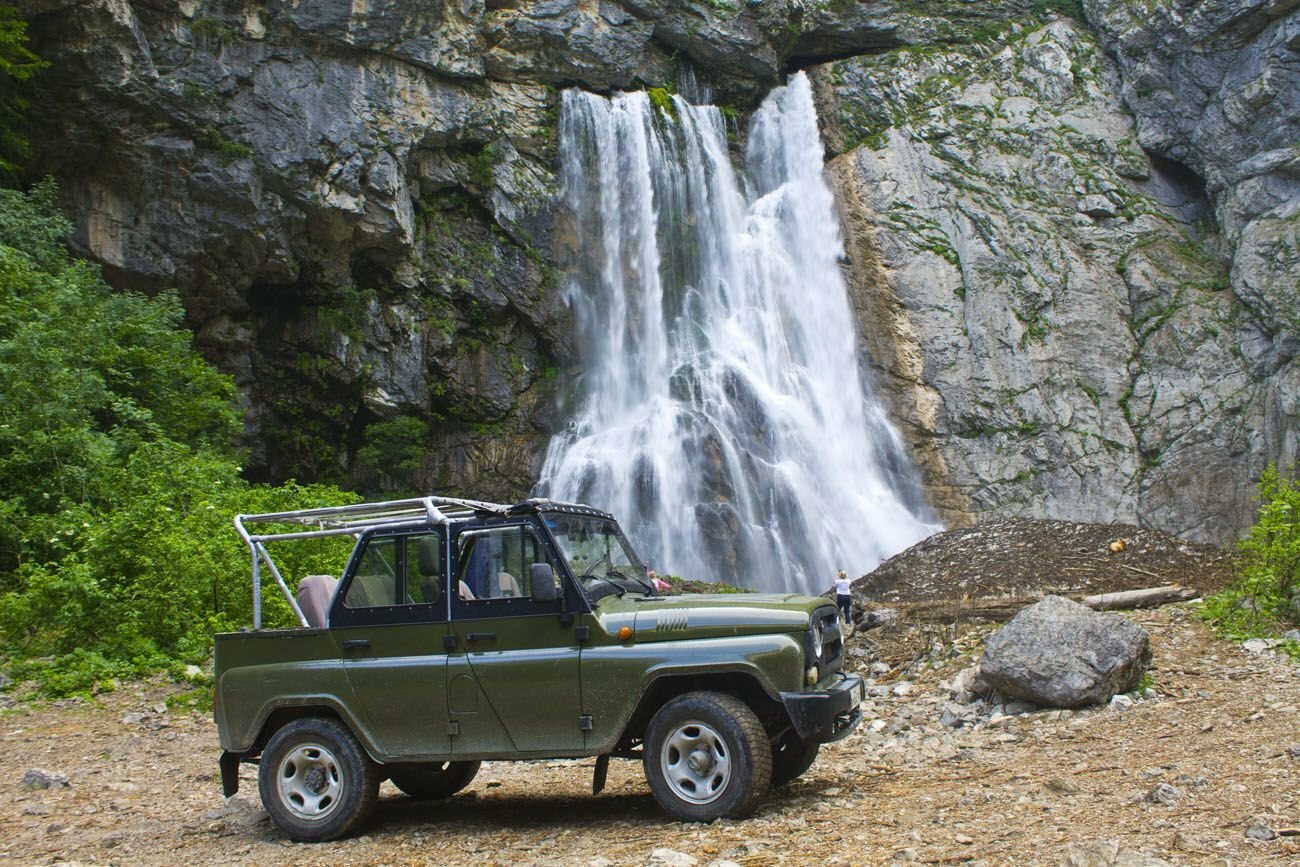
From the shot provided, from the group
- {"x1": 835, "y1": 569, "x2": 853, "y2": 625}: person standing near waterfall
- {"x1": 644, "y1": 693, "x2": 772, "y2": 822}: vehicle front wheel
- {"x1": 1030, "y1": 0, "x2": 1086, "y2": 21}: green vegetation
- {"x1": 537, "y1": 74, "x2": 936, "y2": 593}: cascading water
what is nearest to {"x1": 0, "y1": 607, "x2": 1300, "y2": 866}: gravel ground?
{"x1": 644, "y1": 693, "x2": 772, "y2": 822}: vehicle front wheel

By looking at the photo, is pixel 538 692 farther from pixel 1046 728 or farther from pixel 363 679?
pixel 1046 728

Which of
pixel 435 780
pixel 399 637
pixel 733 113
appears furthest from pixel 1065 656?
pixel 733 113

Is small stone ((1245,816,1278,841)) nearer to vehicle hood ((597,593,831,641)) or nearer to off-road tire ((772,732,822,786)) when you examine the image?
vehicle hood ((597,593,831,641))

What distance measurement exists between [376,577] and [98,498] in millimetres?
8856

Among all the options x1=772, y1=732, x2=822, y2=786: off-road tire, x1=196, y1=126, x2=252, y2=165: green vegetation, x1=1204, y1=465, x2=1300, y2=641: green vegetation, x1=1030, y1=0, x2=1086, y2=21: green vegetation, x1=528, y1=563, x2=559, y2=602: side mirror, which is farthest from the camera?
x1=1030, y1=0, x2=1086, y2=21: green vegetation

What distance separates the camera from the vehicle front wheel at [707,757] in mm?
5504

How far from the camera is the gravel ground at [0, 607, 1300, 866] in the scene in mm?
4750

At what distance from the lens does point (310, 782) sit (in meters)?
6.41

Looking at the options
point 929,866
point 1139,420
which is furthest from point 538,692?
point 1139,420

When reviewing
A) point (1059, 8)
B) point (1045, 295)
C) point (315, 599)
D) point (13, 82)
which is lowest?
point (315, 599)

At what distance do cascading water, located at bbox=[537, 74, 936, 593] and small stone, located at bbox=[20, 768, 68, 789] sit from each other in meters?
16.3

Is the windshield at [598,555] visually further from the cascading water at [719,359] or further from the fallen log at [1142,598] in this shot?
the cascading water at [719,359]

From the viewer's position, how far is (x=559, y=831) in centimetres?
596

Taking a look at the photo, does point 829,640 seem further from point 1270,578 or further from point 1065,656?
point 1270,578
